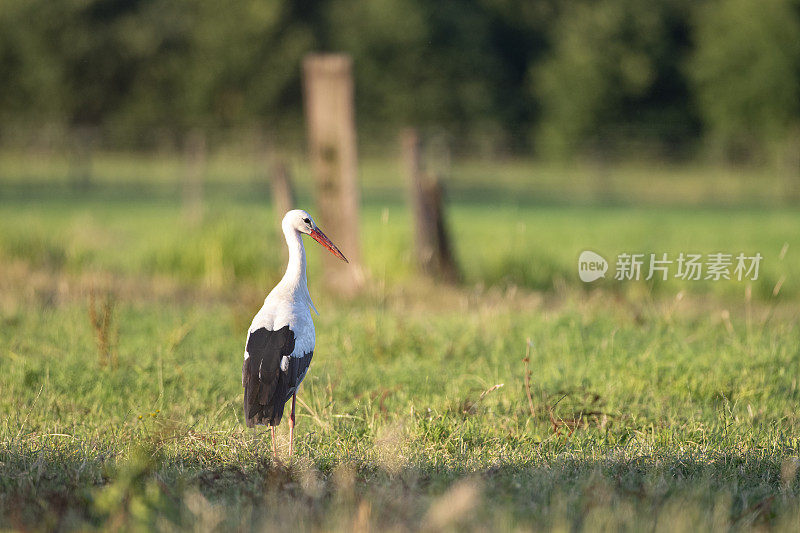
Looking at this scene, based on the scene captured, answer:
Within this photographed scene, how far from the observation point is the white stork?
180 inches

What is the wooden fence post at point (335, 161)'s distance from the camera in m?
10.4

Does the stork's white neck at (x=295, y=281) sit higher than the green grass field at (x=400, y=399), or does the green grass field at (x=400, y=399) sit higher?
the stork's white neck at (x=295, y=281)

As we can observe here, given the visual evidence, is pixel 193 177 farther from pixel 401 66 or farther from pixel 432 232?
pixel 432 232

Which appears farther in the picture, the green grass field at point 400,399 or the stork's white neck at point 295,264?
Answer: the stork's white neck at point 295,264

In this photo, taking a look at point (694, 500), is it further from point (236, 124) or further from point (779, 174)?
point (236, 124)

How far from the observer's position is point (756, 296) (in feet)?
34.2

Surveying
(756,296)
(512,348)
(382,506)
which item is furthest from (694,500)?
(756,296)

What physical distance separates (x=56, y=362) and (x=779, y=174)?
33.1 meters
